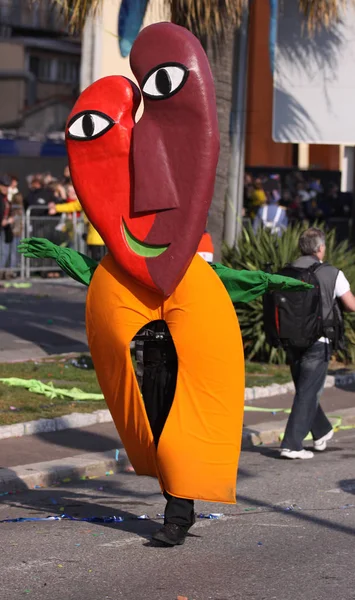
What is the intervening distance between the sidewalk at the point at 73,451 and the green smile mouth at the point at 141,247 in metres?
2.57

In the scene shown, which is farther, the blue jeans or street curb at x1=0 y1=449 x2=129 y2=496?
the blue jeans

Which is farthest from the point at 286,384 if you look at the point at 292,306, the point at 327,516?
the point at 327,516

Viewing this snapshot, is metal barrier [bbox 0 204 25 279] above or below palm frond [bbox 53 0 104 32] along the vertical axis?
below

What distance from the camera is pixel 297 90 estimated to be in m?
16.6

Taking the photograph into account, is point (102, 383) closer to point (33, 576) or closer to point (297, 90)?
point (33, 576)

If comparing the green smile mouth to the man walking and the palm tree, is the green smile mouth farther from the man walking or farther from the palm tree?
the palm tree

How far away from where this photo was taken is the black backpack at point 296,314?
951 centimetres

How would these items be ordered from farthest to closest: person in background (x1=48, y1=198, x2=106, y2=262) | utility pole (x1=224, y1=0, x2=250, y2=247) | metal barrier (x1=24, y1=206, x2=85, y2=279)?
metal barrier (x1=24, y1=206, x2=85, y2=279)
person in background (x1=48, y1=198, x2=106, y2=262)
utility pole (x1=224, y1=0, x2=250, y2=247)

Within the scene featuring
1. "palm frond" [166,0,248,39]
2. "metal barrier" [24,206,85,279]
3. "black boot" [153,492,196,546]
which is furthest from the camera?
"metal barrier" [24,206,85,279]

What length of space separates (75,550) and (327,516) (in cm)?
185

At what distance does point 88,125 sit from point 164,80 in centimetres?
55

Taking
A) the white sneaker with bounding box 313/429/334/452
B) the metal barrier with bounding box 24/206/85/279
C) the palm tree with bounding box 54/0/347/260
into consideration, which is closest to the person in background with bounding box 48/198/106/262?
the metal barrier with bounding box 24/206/85/279

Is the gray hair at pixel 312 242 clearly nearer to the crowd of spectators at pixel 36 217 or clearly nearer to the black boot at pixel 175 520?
the black boot at pixel 175 520

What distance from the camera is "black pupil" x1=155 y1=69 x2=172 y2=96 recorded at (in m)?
6.49
